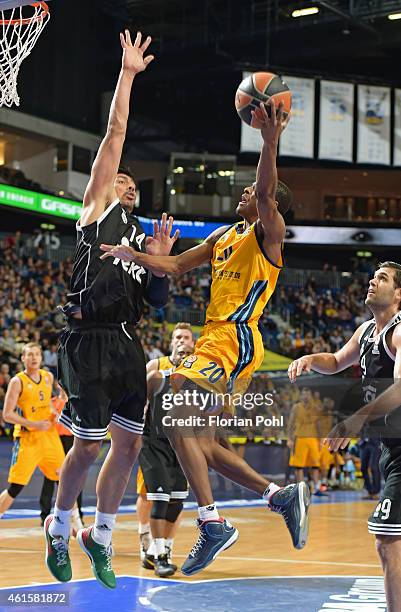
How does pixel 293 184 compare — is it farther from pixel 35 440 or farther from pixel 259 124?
pixel 259 124

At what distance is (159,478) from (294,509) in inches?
143

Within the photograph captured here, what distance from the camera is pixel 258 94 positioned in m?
5.46

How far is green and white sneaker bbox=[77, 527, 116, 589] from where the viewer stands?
5.59m

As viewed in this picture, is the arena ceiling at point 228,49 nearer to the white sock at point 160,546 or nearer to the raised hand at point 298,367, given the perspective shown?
the white sock at point 160,546

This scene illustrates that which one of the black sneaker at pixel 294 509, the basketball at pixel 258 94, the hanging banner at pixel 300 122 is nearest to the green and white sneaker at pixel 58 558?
the black sneaker at pixel 294 509

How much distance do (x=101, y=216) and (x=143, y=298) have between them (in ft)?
2.14

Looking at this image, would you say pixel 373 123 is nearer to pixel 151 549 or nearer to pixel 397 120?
pixel 397 120

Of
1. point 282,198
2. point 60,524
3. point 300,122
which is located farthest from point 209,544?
point 300,122

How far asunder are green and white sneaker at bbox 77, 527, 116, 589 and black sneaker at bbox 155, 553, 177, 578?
9.90 ft

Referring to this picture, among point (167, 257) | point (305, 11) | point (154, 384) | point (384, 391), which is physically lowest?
point (154, 384)

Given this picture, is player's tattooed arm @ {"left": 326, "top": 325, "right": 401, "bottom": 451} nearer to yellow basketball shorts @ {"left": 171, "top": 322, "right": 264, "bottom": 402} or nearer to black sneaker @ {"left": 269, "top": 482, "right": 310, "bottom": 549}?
black sneaker @ {"left": 269, "top": 482, "right": 310, "bottom": 549}

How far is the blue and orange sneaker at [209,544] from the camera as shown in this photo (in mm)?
5414

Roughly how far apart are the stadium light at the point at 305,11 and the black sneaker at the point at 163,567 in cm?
2258

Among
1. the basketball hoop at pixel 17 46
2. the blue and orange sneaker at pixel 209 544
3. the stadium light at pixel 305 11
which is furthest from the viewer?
the stadium light at pixel 305 11
